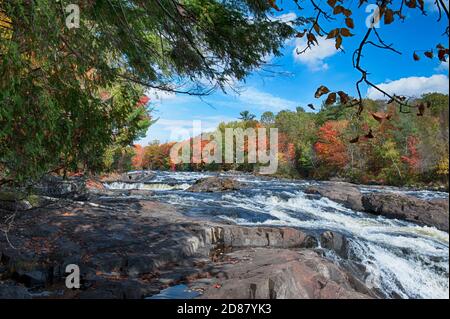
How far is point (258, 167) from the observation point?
51469 millimetres

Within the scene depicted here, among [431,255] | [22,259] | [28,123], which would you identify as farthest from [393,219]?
[28,123]

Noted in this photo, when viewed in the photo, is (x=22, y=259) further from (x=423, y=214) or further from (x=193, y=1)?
(x=423, y=214)

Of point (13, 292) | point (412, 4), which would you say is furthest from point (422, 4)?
point (13, 292)

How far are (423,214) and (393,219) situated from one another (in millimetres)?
1124

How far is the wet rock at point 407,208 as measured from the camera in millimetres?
13992

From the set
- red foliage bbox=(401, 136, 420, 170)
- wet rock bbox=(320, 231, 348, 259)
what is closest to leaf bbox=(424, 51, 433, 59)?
red foliage bbox=(401, 136, 420, 170)

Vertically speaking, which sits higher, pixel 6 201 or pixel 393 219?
pixel 6 201

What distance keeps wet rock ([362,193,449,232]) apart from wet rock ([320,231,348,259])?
6235 millimetres

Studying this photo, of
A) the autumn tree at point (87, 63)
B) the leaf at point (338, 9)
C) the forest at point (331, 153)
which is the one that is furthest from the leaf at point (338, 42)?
the forest at point (331, 153)

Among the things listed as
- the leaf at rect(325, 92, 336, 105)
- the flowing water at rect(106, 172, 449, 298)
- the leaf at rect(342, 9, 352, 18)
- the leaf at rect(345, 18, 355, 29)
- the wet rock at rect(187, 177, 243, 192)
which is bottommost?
the flowing water at rect(106, 172, 449, 298)

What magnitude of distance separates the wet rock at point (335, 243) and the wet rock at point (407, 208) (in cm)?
624

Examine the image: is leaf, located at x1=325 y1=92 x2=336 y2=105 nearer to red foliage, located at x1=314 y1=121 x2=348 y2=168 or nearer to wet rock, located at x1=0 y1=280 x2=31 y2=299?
wet rock, located at x1=0 y1=280 x2=31 y2=299

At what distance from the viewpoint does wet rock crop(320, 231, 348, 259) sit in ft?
28.2
